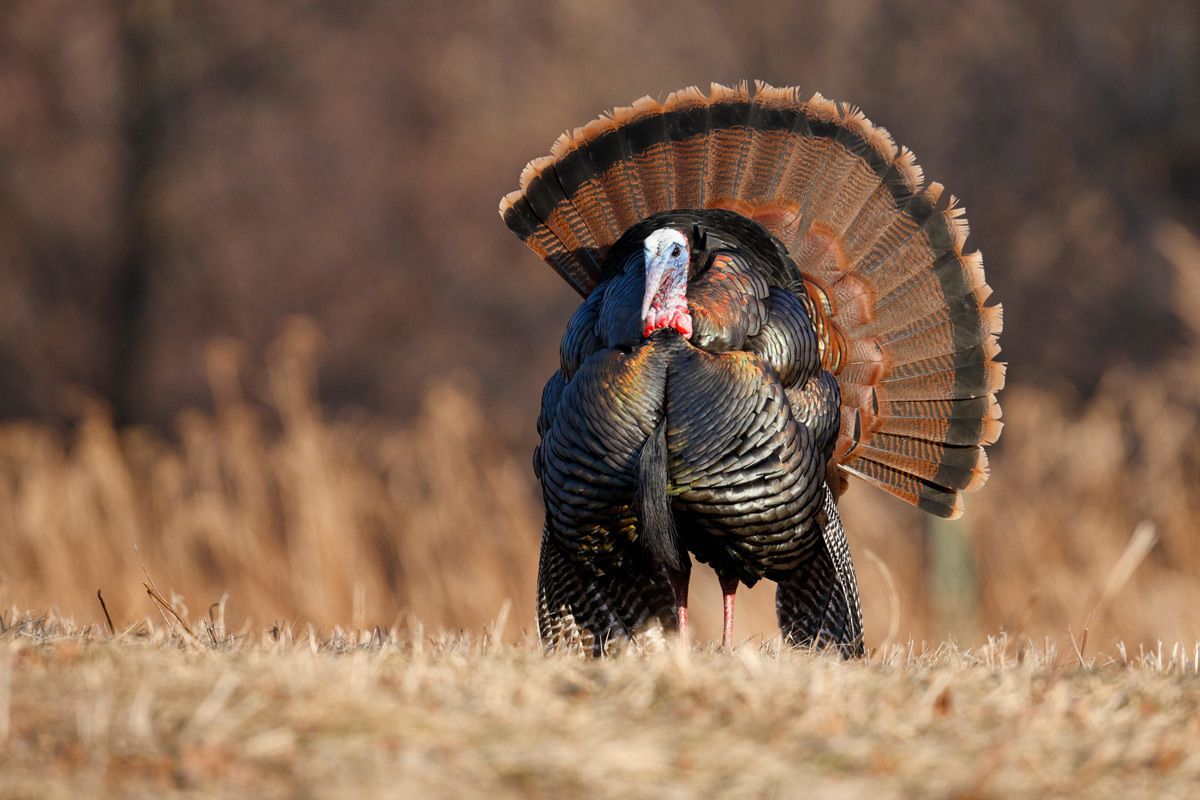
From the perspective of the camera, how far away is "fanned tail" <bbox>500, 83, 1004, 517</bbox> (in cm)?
383

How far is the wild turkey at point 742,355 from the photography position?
3.01m

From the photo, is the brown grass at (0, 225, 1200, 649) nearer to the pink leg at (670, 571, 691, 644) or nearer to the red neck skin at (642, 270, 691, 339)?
the pink leg at (670, 571, 691, 644)

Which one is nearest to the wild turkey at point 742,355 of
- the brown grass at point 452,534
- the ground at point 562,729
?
the ground at point 562,729

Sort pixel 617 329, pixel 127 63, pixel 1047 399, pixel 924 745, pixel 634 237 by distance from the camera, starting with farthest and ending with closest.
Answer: pixel 127 63 → pixel 1047 399 → pixel 634 237 → pixel 617 329 → pixel 924 745

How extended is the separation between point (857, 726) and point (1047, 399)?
17.1 feet

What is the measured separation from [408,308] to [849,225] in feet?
24.6

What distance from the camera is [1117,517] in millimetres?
5801

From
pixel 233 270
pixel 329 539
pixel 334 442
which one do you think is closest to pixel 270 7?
pixel 233 270

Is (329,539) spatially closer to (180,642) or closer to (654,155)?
(654,155)

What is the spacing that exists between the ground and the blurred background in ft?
11.7

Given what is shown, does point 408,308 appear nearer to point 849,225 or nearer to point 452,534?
point 452,534

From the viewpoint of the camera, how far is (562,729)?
1.83m

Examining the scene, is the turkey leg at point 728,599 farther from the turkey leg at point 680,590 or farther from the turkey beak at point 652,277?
the turkey beak at point 652,277

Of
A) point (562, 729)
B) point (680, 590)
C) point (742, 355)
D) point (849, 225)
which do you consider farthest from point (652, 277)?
point (562, 729)
